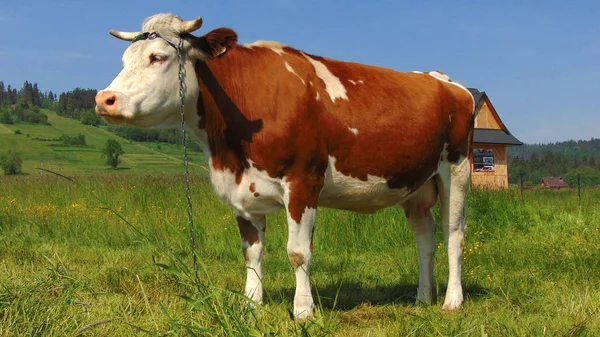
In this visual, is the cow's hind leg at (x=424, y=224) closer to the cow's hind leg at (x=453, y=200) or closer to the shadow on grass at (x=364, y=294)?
the cow's hind leg at (x=453, y=200)

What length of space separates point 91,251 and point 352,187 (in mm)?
4782

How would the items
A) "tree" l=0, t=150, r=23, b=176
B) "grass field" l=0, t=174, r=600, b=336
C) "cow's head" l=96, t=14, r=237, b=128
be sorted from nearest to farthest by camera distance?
"grass field" l=0, t=174, r=600, b=336
"cow's head" l=96, t=14, r=237, b=128
"tree" l=0, t=150, r=23, b=176

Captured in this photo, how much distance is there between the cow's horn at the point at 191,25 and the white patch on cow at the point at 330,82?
106 cm

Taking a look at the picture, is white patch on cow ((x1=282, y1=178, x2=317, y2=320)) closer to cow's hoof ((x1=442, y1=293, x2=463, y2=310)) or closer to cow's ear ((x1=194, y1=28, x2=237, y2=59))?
cow's ear ((x1=194, y1=28, x2=237, y2=59))

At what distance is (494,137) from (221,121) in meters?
36.1

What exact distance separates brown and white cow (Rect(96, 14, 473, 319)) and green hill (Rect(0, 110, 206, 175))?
86.0m

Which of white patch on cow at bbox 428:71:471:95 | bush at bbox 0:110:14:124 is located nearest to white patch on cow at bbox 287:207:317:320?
white patch on cow at bbox 428:71:471:95

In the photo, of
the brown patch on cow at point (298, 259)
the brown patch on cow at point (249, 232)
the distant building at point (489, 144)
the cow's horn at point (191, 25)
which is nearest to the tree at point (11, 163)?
the distant building at point (489, 144)

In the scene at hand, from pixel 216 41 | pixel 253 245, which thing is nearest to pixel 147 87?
pixel 216 41

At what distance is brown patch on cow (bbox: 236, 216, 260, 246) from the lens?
487cm

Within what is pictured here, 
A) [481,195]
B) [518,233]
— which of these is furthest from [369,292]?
[481,195]

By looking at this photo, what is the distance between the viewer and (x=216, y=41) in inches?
178

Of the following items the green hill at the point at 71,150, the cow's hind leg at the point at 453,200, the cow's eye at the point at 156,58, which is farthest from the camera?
the green hill at the point at 71,150

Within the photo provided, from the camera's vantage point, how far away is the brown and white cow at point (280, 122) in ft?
13.8
